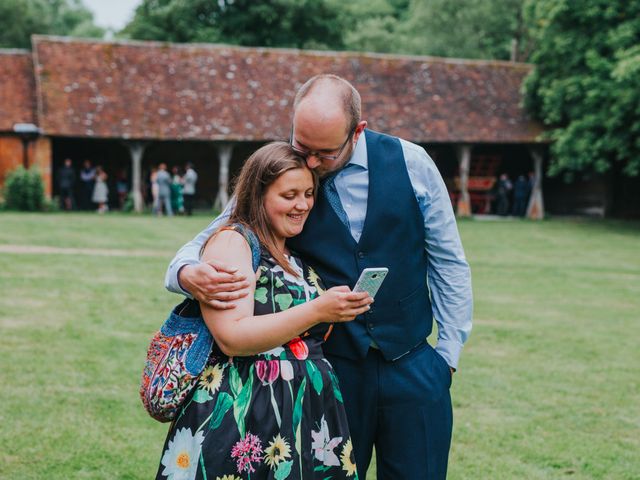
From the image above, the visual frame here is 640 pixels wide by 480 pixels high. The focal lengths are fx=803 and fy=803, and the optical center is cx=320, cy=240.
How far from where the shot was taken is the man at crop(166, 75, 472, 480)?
2775mm

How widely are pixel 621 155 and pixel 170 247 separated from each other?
42.7ft

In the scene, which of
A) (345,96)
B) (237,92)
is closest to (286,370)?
(345,96)

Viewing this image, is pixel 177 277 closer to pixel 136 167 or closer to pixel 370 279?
pixel 370 279

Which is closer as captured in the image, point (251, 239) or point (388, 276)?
point (251, 239)

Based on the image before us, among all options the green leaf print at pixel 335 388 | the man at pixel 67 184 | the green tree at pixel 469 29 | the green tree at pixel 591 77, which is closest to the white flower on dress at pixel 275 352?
the green leaf print at pixel 335 388

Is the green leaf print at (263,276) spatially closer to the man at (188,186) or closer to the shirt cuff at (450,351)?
the shirt cuff at (450,351)

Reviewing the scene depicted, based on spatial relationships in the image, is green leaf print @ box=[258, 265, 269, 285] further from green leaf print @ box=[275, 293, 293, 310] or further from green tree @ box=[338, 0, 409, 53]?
green tree @ box=[338, 0, 409, 53]

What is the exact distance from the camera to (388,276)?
2.79m

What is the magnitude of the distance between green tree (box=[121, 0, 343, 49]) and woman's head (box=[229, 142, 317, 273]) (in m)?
32.8

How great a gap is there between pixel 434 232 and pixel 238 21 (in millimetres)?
33246

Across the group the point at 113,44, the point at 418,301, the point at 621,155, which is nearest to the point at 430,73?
the point at 621,155

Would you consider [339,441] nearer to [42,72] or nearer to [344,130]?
[344,130]

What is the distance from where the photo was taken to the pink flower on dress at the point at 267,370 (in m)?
2.54

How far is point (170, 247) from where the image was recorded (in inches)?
585
